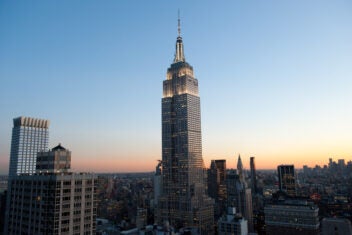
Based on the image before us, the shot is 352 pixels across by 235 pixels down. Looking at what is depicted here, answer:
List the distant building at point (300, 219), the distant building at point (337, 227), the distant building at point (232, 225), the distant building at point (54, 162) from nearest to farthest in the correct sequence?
the distant building at point (54, 162) → the distant building at point (337, 227) → the distant building at point (232, 225) → the distant building at point (300, 219)

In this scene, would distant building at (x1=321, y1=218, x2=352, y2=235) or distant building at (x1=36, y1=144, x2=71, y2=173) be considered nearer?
distant building at (x1=36, y1=144, x2=71, y2=173)

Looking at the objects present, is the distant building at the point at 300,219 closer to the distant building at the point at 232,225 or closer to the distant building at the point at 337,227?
the distant building at the point at 337,227

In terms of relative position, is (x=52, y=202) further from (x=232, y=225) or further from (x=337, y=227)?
(x=337, y=227)

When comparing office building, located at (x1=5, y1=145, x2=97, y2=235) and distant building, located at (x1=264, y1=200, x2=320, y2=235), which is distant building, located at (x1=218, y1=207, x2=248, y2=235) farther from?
office building, located at (x1=5, y1=145, x2=97, y2=235)

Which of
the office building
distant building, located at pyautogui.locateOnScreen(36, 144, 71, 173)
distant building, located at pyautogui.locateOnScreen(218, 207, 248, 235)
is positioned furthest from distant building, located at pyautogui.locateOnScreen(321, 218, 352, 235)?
distant building, located at pyautogui.locateOnScreen(36, 144, 71, 173)

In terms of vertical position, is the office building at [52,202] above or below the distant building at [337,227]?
above

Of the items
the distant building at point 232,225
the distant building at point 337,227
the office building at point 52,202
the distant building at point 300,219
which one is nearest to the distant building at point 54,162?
the office building at point 52,202
